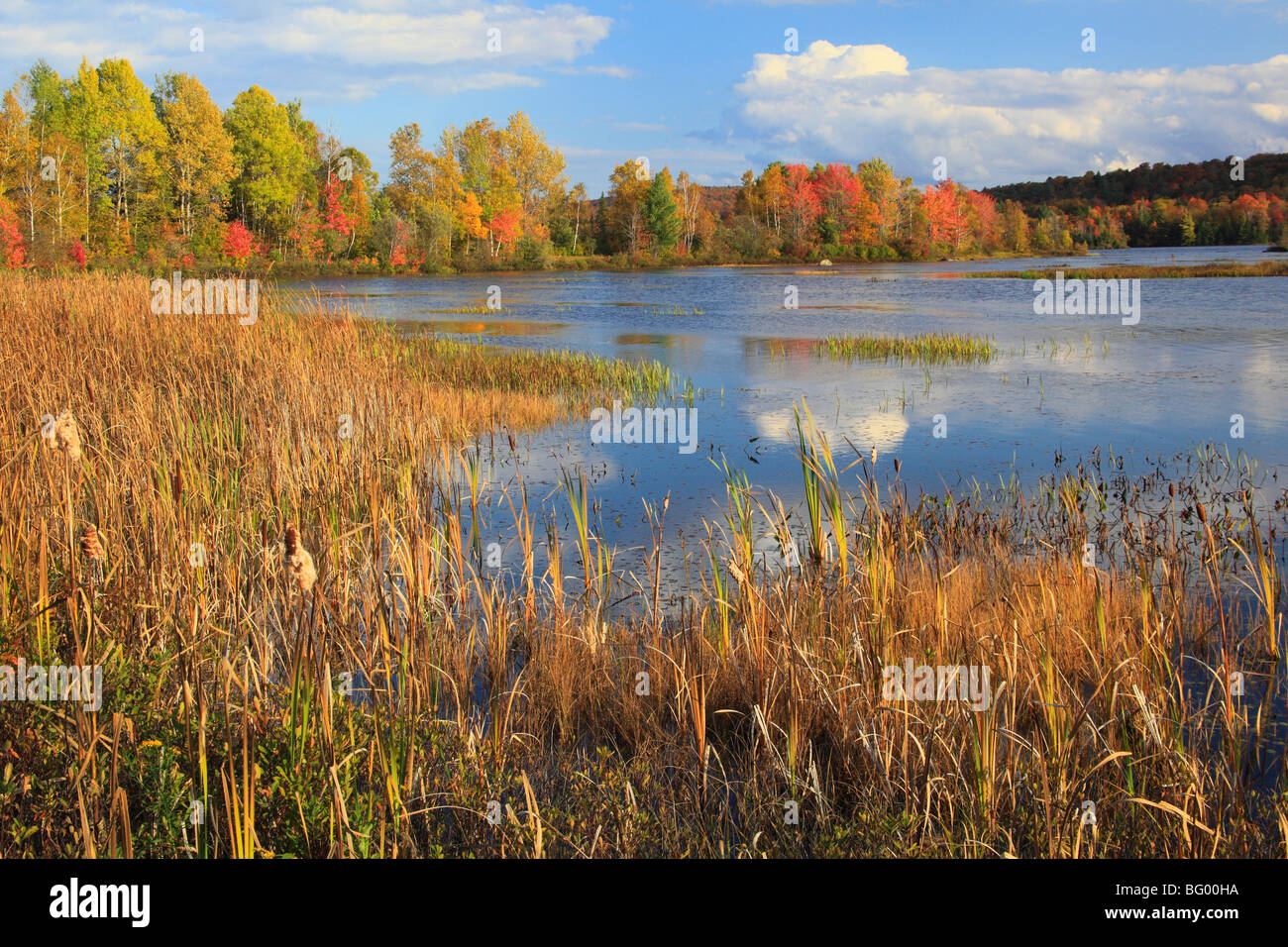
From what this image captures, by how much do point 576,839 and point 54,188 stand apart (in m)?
52.3

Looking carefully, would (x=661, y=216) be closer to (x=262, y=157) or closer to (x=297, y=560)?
(x=262, y=157)

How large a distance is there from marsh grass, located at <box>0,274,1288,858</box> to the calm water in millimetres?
1672

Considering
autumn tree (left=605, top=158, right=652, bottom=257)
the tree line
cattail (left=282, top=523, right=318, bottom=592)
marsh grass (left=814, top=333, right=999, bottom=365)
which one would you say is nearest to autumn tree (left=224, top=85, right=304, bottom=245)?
the tree line

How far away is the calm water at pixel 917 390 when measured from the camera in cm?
824

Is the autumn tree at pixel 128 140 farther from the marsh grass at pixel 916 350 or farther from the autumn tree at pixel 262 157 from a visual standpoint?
the marsh grass at pixel 916 350

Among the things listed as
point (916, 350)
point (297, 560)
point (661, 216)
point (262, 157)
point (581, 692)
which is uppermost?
point (262, 157)

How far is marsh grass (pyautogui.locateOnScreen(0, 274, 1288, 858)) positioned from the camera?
2512 millimetres

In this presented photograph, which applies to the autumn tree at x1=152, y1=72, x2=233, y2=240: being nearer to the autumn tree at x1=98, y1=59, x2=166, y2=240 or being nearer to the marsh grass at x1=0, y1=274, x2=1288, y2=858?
the autumn tree at x1=98, y1=59, x2=166, y2=240

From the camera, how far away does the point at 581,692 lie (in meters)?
3.72

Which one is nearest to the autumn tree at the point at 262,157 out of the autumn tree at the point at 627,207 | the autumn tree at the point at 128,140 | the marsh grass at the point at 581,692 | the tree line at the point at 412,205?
the tree line at the point at 412,205

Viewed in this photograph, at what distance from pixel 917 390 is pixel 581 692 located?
34.9 ft

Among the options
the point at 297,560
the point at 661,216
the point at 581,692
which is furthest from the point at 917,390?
the point at 661,216

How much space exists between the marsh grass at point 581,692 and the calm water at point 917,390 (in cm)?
167
